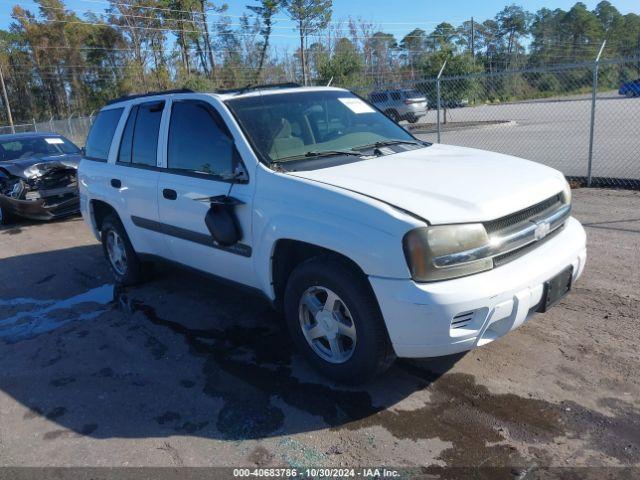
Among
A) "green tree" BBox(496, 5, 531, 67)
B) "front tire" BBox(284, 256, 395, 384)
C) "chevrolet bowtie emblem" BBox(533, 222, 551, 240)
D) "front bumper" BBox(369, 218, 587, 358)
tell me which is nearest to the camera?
"front bumper" BBox(369, 218, 587, 358)

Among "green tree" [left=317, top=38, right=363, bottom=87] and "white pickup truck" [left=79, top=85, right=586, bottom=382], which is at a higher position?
"green tree" [left=317, top=38, right=363, bottom=87]

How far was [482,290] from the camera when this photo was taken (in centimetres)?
287

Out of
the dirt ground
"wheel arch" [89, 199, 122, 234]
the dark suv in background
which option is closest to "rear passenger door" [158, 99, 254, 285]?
the dirt ground

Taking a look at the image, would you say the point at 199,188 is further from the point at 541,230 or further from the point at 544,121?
the point at 544,121

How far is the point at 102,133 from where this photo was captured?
5812 mm

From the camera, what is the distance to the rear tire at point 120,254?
5.57 metres

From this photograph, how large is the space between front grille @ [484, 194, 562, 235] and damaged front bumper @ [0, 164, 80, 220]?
852 centimetres

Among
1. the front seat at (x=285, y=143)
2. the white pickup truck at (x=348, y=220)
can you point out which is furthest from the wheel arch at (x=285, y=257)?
the front seat at (x=285, y=143)

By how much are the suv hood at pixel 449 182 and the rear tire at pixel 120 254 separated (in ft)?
8.98

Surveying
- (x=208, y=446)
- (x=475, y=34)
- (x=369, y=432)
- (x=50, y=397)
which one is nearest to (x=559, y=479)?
(x=369, y=432)

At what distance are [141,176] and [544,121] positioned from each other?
1977cm

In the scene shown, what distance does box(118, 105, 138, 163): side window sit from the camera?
5.19 meters

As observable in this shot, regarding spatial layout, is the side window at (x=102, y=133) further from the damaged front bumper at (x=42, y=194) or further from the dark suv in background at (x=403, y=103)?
the dark suv in background at (x=403, y=103)

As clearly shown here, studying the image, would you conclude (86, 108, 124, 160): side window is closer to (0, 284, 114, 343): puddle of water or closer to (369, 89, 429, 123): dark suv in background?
(0, 284, 114, 343): puddle of water
